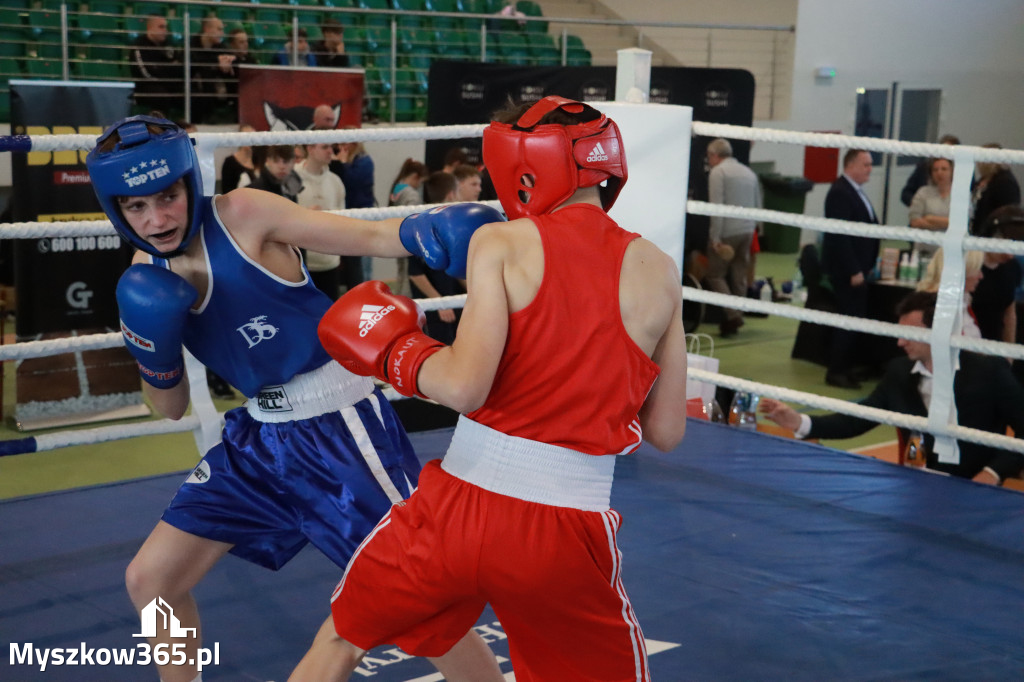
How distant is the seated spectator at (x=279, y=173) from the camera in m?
5.20

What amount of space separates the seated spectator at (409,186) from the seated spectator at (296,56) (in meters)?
2.27

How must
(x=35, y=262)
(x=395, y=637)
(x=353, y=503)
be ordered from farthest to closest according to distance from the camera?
(x=35, y=262) → (x=353, y=503) → (x=395, y=637)

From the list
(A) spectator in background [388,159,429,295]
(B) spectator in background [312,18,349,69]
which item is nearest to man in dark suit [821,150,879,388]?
(A) spectator in background [388,159,429,295]

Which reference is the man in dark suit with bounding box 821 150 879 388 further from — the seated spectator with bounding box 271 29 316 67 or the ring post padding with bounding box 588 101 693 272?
the seated spectator with bounding box 271 29 316 67

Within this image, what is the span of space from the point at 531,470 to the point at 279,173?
3980 millimetres

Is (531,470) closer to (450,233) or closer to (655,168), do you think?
(450,233)

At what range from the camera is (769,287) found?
8.20 metres

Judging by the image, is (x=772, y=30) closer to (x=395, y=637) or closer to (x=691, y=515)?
(x=691, y=515)

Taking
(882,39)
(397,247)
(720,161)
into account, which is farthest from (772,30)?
(397,247)

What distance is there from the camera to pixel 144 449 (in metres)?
4.90

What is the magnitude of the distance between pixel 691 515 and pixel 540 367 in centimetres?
169

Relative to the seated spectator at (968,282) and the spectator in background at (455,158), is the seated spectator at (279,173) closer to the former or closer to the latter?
the spectator in background at (455,158)

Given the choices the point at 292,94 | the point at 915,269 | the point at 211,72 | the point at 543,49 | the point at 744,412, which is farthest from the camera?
the point at 543,49

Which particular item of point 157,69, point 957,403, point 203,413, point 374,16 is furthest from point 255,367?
point 374,16
